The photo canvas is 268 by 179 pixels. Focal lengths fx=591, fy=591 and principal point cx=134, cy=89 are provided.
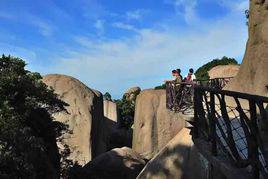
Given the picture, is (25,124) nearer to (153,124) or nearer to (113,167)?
(113,167)

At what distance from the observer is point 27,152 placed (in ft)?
39.2

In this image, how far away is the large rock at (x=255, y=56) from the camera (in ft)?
57.3

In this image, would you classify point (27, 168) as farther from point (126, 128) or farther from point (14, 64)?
point (126, 128)

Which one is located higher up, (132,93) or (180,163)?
(132,93)

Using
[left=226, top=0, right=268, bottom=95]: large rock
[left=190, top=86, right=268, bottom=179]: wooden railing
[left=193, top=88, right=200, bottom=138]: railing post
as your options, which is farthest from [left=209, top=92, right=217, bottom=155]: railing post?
[left=226, top=0, right=268, bottom=95]: large rock

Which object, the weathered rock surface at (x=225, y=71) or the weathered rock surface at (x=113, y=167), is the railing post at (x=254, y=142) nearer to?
the weathered rock surface at (x=113, y=167)

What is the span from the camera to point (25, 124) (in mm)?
13648

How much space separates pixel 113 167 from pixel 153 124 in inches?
257

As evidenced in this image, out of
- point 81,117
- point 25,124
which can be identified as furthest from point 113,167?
point 25,124

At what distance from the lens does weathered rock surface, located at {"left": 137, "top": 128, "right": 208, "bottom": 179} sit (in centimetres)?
1261

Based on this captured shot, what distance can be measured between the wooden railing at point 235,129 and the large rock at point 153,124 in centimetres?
1498

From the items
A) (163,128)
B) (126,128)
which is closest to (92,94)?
(163,128)

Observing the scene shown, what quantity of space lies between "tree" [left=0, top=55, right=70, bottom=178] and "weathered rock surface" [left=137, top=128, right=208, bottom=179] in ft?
7.82

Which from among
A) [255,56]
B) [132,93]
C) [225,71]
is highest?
[225,71]
